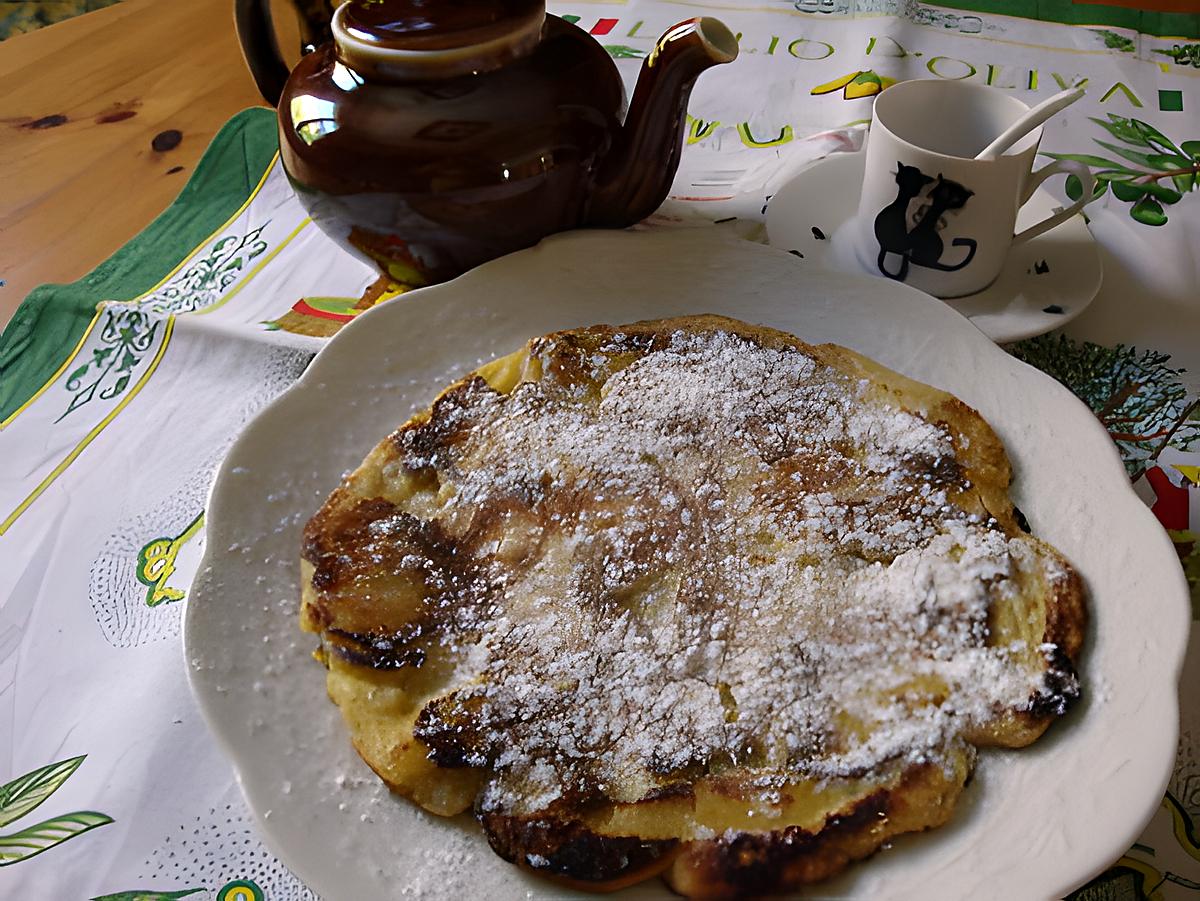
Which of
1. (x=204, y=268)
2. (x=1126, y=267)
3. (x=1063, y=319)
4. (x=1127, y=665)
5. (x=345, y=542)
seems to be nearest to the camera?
(x=1127, y=665)

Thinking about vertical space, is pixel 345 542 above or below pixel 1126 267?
above

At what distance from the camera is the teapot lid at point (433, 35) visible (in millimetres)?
895

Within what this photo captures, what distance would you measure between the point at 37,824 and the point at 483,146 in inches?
27.4

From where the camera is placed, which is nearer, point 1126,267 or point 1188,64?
point 1126,267

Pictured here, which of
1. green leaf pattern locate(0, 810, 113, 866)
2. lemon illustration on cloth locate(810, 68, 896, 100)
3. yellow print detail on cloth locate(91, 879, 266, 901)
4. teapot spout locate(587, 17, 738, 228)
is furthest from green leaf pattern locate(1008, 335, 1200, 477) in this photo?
green leaf pattern locate(0, 810, 113, 866)

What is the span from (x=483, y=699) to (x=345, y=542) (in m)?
0.18

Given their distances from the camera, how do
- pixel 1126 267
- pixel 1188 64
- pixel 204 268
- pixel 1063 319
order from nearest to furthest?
1. pixel 1063 319
2. pixel 1126 267
3. pixel 204 268
4. pixel 1188 64

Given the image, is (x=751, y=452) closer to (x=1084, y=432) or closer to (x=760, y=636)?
(x=760, y=636)

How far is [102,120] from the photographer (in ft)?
4.66

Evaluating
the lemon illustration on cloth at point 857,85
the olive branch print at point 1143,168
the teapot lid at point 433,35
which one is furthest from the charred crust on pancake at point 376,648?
the lemon illustration on cloth at point 857,85

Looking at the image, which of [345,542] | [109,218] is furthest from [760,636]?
[109,218]

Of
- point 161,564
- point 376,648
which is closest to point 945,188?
point 376,648

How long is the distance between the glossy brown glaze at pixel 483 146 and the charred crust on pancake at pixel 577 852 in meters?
0.61

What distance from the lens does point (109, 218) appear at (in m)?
1.28
